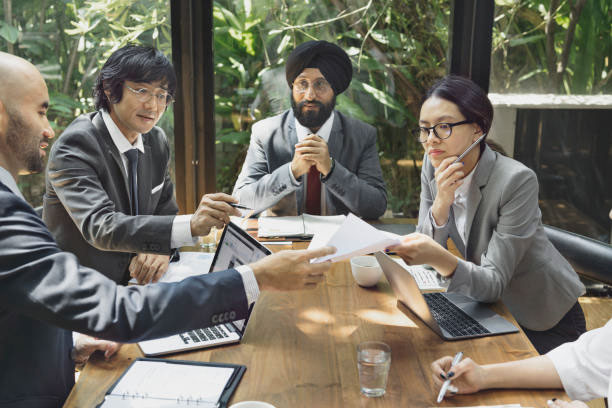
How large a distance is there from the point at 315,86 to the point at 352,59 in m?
0.78

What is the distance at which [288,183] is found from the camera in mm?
2801

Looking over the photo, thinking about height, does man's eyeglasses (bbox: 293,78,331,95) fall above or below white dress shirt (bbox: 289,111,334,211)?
above

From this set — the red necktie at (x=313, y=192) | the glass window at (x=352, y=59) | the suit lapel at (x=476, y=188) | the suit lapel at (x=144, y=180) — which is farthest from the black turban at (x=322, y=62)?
the suit lapel at (x=476, y=188)

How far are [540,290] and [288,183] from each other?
1.31 meters

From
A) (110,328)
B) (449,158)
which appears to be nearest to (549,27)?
(449,158)

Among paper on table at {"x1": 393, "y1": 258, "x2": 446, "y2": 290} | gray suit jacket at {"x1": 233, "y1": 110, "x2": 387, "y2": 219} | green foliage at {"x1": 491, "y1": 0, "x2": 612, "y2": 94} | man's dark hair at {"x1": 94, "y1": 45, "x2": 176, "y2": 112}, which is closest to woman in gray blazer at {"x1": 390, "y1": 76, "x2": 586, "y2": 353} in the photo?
paper on table at {"x1": 393, "y1": 258, "x2": 446, "y2": 290}

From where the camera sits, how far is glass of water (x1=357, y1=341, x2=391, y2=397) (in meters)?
1.24

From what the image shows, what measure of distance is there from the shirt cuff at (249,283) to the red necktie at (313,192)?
173 centimetres

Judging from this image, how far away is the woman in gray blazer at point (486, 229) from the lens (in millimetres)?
1748

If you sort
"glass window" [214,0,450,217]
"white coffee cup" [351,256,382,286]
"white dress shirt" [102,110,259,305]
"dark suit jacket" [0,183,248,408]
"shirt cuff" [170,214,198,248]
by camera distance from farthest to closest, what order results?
"glass window" [214,0,450,217]
"shirt cuff" [170,214,198,248]
"white coffee cup" [351,256,382,286]
"white dress shirt" [102,110,259,305]
"dark suit jacket" [0,183,248,408]

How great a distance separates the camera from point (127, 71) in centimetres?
231

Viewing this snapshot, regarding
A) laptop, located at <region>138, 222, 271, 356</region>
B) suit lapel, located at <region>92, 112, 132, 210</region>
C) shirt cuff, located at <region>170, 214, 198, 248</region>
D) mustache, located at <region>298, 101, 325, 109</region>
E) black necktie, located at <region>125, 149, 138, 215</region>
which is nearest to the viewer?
laptop, located at <region>138, 222, 271, 356</region>

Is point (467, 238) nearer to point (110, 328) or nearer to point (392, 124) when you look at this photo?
point (110, 328)

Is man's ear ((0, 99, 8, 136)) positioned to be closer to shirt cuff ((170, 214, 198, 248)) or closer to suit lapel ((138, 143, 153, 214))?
shirt cuff ((170, 214, 198, 248))
